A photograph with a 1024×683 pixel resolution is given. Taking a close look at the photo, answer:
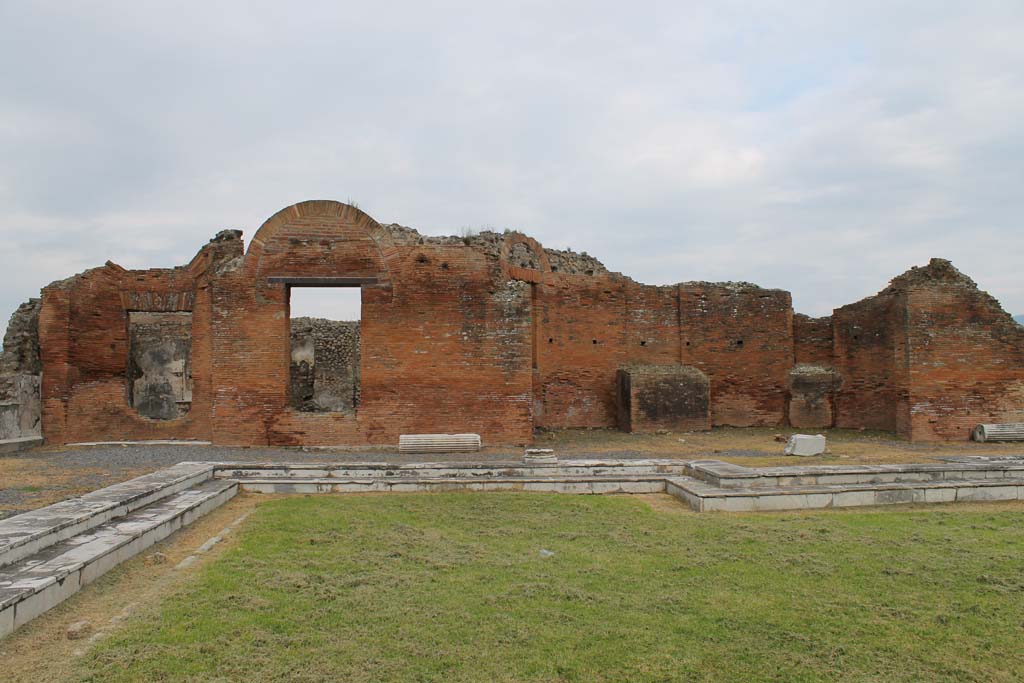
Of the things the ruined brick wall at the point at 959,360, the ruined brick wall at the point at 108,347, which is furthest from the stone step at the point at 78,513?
the ruined brick wall at the point at 959,360

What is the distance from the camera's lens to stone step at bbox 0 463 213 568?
4.49 metres

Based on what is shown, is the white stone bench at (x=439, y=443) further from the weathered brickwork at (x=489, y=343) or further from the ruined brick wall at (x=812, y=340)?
the ruined brick wall at (x=812, y=340)

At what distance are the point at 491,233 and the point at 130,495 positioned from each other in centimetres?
904

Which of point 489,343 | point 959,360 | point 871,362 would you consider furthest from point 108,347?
point 959,360

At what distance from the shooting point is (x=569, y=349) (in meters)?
14.5

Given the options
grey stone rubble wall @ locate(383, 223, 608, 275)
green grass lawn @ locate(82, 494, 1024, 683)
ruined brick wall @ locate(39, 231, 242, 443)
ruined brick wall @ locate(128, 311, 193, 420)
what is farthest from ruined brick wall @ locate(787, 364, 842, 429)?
ruined brick wall @ locate(128, 311, 193, 420)

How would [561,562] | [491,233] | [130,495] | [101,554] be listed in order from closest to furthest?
1. [101,554]
2. [561,562]
3. [130,495]
4. [491,233]

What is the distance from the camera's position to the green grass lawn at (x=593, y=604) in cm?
321

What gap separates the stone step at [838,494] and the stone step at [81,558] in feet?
16.6

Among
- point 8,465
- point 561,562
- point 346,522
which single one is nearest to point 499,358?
point 346,522

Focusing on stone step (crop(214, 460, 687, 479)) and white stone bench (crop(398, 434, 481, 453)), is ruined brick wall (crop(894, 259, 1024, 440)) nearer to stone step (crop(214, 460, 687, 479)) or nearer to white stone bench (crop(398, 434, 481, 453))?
stone step (crop(214, 460, 687, 479))

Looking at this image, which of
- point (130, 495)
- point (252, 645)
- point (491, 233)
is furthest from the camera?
point (491, 233)

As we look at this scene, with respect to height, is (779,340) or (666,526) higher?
(779,340)

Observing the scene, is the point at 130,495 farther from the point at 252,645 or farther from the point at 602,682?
the point at 602,682
